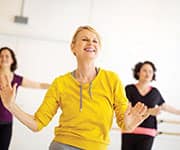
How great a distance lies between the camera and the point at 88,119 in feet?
4.31

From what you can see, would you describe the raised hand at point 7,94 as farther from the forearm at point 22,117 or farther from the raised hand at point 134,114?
the raised hand at point 134,114

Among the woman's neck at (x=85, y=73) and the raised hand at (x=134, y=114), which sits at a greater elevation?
the woman's neck at (x=85, y=73)

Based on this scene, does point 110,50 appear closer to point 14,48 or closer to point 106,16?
point 106,16

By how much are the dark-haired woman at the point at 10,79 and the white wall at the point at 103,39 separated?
0.49 m

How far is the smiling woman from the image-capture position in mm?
1314

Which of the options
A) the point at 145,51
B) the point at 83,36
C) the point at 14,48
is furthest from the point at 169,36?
the point at 83,36

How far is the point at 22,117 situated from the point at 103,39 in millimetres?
2801

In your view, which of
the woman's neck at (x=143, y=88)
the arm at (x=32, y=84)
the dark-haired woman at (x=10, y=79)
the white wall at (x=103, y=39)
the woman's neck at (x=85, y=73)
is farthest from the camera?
the white wall at (x=103, y=39)

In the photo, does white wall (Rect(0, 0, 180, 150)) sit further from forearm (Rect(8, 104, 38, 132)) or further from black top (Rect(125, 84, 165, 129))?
forearm (Rect(8, 104, 38, 132))

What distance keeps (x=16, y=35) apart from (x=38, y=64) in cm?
46

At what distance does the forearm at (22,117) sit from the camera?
1.35m

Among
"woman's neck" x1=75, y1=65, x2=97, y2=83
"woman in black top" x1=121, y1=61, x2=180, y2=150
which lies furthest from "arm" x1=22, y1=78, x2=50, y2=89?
"woman's neck" x1=75, y1=65, x2=97, y2=83

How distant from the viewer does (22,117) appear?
1.37 metres

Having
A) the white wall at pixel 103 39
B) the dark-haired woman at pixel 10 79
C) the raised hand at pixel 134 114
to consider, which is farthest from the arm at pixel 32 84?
the raised hand at pixel 134 114
